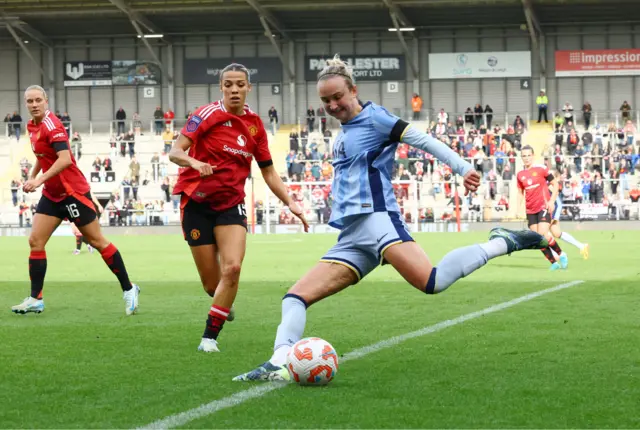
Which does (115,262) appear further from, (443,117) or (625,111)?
(625,111)

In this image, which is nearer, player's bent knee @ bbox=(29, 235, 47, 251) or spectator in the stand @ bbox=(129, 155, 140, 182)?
player's bent knee @ bbox=(29, 235, 47, 251)

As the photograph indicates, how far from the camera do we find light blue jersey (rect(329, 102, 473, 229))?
6.65 meters

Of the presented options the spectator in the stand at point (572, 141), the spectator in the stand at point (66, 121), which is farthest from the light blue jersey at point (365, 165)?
the spectator in the stand at point (66, 121)

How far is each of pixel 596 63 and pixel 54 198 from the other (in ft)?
155

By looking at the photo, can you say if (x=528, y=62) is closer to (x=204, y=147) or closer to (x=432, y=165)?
(x=432, y=165)

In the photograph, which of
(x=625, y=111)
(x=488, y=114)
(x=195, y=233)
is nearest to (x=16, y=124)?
(x=488, y=114)

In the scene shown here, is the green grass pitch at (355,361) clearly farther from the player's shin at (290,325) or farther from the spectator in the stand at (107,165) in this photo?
the spectator in the stand at (107,165)

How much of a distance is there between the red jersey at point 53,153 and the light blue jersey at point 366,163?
4.41 meters

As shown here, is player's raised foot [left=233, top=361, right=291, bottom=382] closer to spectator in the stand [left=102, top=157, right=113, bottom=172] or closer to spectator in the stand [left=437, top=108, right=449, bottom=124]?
spectator in the stand [left=102, top=157, right=113, bottom=172]

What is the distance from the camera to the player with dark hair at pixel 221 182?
7.91 meters

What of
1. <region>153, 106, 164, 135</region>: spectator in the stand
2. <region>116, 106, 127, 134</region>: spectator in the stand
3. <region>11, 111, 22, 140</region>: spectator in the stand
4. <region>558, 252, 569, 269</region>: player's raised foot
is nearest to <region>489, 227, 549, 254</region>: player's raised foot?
<region>558, 252, 569, 269</region>: player's raised foot

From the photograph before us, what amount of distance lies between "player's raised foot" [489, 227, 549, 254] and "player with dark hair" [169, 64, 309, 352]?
195cm

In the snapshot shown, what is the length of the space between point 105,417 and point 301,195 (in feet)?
112

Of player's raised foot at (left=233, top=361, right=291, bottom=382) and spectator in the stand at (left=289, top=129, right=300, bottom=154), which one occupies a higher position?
spectator in the stand at (left=289, top=129, right=300, bottom=154)
